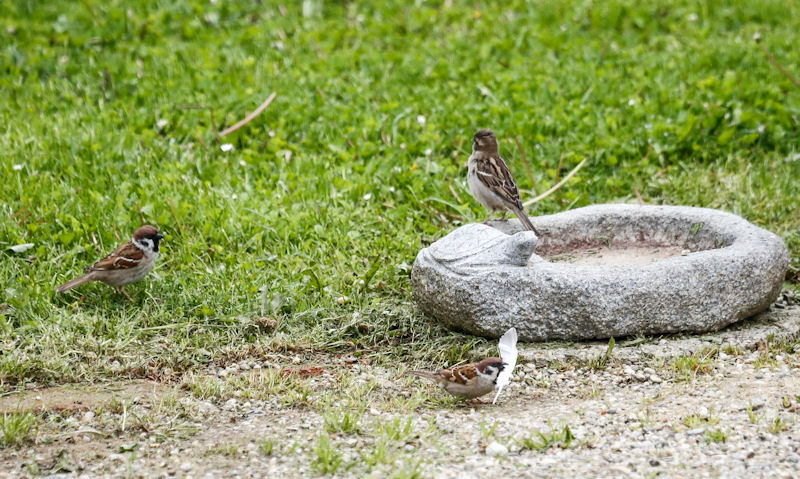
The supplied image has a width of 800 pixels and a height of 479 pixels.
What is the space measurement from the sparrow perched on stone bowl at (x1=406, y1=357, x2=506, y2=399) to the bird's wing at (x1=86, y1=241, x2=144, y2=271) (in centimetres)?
219

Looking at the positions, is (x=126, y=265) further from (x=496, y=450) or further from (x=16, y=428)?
(x=496, y=450)

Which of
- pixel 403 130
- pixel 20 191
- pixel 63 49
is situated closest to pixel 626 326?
pixel 403 130

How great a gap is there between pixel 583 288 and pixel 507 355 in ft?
1.92

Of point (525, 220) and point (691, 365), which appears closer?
point (691, 365)

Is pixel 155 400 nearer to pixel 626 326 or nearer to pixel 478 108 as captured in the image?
pixel 626 326

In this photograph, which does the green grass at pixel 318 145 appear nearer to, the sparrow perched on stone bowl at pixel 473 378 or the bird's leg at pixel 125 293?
the bird's leg at pixel 125 293

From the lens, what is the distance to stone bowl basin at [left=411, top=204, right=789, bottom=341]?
529 cm

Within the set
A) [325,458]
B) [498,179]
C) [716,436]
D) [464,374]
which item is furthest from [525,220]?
[325,458]

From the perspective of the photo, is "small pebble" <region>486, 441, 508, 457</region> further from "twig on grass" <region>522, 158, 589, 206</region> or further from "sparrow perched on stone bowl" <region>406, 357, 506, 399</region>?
"twig on grass" <region>522, 158, 589, 206</region>

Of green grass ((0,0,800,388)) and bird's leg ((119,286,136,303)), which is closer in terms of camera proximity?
green grass ((0,0,800,388))

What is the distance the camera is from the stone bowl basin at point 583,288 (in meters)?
5.29

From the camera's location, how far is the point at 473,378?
4.88m

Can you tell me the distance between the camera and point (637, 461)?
4.24 metres

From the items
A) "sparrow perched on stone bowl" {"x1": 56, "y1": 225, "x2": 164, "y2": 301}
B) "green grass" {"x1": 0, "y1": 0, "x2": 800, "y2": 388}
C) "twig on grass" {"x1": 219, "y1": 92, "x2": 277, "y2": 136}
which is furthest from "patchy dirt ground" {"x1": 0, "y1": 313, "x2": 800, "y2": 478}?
"twig on grass" {"x1": 219, "y1": 92, "x2": 277, "y2": 136}
